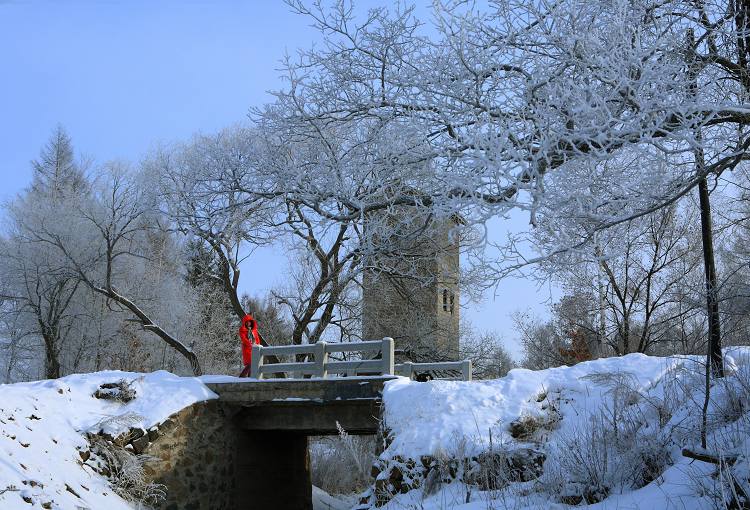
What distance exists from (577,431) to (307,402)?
283 inches

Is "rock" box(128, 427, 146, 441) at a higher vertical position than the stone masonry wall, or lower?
higher

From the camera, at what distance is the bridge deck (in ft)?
46.0

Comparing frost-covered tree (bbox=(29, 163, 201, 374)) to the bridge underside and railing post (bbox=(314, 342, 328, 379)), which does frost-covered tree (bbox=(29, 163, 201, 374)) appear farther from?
railing post (bbox=(314, 342, 328, 379))

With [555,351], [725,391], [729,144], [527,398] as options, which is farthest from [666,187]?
[555,351]

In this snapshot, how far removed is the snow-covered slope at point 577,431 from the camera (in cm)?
655

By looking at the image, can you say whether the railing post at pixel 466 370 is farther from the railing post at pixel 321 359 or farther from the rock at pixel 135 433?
the rock at pixel 135 433

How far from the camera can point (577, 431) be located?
8.77m

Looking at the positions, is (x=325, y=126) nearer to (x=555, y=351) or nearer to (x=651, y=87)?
(x=651, y=87)

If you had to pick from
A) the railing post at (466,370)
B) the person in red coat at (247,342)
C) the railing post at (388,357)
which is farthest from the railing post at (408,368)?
the person in red coat at (247,342)

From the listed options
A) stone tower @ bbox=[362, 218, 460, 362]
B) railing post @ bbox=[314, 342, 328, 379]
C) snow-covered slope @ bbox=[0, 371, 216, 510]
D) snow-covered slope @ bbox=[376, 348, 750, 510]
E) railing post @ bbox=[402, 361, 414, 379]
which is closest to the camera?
snow-covered slope @ bbox=[376, 348, 750, 510]

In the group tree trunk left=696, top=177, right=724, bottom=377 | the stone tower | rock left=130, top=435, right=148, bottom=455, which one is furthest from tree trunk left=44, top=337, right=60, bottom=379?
tree trunk left=696, top=177, right=724, bottom=377

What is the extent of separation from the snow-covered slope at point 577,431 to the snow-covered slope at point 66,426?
4.55 metres

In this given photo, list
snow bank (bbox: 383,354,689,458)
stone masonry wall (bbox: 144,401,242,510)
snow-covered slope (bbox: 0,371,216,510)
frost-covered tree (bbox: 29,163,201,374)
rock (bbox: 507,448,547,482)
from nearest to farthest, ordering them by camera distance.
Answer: rock (bbox: 507,448,547,482)
snow bank (bbox: 383,354,689,458)
snow-covered slope (bbox: 0,371,216,510)
stone masonry wall (bbox: 144,401,242,510)
frost-covered tree (bbox: 29,163,201,374)

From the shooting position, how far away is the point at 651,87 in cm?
732
